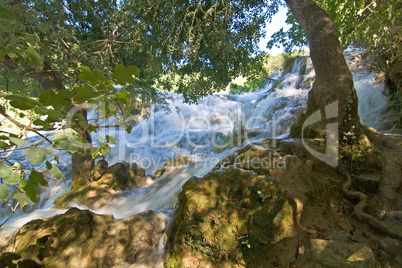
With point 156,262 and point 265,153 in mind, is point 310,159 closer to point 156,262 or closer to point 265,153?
point 265,153

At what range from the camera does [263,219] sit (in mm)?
2916

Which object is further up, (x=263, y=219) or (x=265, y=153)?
(x=265, y=153)

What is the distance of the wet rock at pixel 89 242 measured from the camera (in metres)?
2.73

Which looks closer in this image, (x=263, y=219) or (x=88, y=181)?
(x=263, y=219)

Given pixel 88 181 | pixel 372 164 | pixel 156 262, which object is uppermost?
pixel 372 164

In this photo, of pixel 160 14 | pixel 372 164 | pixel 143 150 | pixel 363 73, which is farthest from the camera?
pixel 143 150

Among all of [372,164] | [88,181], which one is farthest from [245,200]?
[88,181]

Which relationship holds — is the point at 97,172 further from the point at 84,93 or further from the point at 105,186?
the point at 84,93

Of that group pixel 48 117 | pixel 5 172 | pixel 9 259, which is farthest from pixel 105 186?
pixel 5 172

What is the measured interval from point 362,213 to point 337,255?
1.15 meters

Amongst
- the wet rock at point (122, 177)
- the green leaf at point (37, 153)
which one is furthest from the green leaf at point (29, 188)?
the wet rock at point (122, 177)

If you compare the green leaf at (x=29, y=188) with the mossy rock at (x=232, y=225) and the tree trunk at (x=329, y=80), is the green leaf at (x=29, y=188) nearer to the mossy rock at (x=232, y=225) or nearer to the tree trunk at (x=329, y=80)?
the mossy rock at (x=232, y=225)

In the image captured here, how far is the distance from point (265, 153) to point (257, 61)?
397 centimetres

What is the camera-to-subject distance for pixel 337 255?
226 cm
